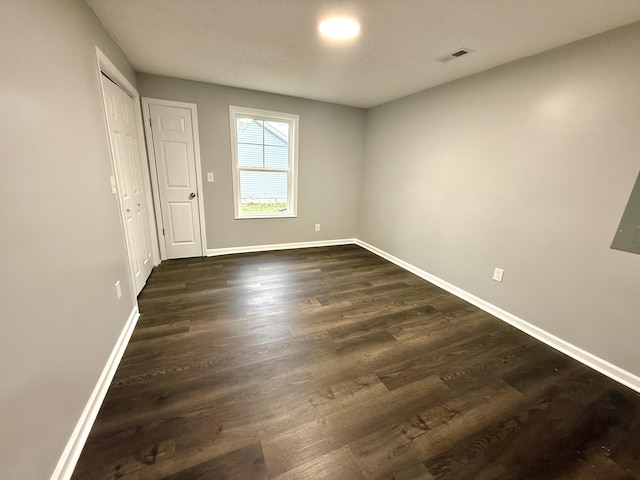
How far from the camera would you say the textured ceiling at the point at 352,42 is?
1.61 m

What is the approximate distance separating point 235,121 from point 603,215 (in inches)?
153

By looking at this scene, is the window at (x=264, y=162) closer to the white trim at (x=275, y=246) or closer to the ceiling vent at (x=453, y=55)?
the white trim at (x=275, y=246)

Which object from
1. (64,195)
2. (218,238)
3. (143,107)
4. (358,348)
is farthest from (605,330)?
(143,107)

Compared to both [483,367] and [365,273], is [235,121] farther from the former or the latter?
[483,367]

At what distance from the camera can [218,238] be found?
3.90m

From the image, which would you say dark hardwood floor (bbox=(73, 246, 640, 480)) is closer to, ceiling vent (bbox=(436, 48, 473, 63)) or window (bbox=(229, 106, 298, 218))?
window (bbox=(229, 106, 298, 218))

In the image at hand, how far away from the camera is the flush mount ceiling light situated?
5.84ft

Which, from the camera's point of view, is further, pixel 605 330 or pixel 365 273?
pixel 365 273

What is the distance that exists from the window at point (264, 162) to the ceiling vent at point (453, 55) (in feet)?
7.01

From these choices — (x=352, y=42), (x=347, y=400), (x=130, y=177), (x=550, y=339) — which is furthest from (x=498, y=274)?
(x=130, y=177)

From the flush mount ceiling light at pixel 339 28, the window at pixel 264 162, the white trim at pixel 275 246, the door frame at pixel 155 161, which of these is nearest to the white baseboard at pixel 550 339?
the white trim at pixel 275 246

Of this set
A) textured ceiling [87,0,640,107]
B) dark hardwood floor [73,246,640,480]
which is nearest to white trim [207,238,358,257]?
dark hardwood floor [73,246,640,480]

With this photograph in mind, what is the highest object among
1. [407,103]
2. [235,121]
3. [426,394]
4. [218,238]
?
[407,103]

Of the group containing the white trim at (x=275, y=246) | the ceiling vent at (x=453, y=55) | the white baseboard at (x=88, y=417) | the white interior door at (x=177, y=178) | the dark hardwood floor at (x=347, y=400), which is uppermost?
the ceiling vent at (x=453, y=55)
